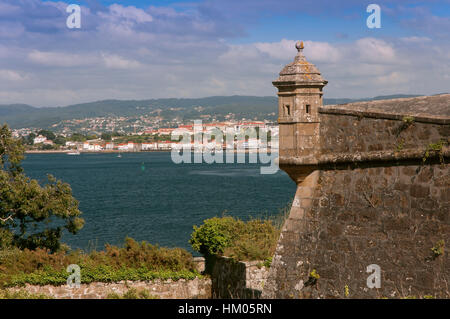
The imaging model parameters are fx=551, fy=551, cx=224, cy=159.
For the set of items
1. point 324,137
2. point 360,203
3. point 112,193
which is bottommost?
point 112,193

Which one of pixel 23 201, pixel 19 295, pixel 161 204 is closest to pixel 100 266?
pixel 19 295

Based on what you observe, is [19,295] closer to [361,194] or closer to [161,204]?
[361,194]

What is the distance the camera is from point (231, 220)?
1855cm

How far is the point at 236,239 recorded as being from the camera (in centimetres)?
1786

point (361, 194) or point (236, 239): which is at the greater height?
point (361, 194)

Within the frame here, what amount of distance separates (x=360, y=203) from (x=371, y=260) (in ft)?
3.14

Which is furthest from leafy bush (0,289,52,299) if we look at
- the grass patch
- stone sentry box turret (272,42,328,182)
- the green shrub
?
stone sentry box turret (272,42,328,182)

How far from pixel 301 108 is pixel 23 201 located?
13112mm

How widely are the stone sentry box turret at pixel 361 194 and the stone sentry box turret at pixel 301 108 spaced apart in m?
0.02

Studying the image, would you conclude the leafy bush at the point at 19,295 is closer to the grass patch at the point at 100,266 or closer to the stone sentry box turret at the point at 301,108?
the grass patch at the point at 100,266

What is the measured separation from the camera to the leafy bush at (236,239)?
54.0 feet

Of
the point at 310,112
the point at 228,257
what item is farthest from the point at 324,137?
the point at 228,257
